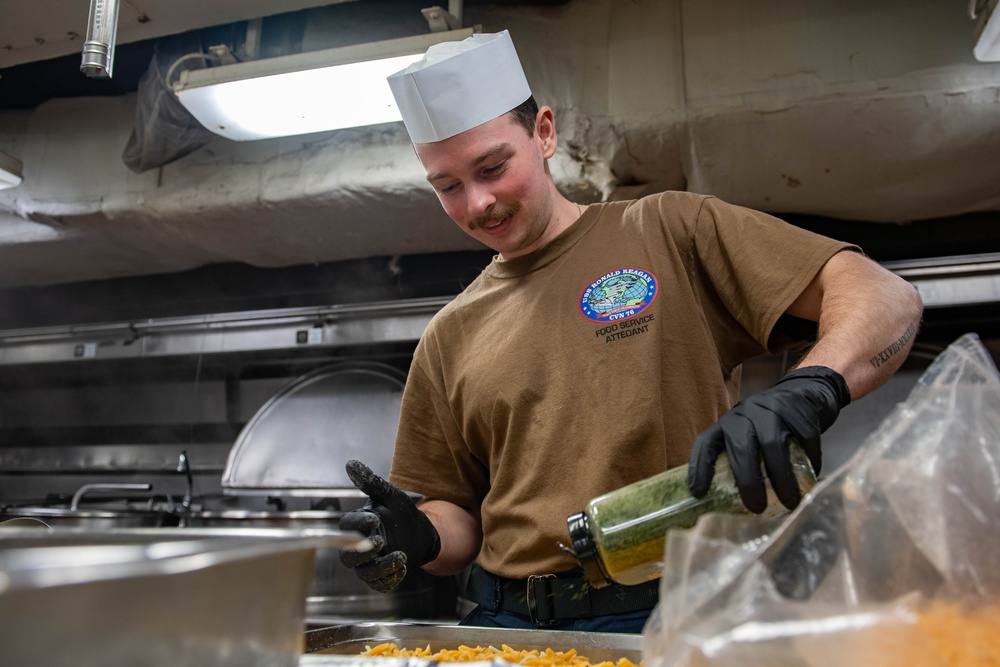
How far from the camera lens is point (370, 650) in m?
1.18

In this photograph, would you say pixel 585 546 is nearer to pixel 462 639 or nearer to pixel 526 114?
pixel 462 639

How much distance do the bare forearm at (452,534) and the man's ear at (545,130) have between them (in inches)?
36.4

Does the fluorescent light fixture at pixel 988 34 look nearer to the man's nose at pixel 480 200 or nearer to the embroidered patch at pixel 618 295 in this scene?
the embroidered patch at pixel 618 295

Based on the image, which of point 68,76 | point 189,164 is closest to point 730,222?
point 189,164

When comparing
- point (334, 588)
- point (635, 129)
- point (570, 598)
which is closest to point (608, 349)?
point (570, 598)

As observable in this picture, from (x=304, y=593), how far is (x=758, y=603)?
424mm

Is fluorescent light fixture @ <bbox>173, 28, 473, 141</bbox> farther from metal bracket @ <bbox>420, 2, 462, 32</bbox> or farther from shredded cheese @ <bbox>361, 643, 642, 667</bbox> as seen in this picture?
shredded cheese @ <bbox>361, 643, 642, 667</bbox>

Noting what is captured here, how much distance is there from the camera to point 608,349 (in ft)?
4.91

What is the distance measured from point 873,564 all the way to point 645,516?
0.28 meters

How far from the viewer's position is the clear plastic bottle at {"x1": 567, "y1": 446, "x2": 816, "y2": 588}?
2.97 ft

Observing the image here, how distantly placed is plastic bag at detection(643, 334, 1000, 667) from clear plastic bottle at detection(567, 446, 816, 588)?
0.16 meters

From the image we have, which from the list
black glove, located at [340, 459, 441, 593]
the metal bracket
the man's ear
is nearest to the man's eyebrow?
the man's ear

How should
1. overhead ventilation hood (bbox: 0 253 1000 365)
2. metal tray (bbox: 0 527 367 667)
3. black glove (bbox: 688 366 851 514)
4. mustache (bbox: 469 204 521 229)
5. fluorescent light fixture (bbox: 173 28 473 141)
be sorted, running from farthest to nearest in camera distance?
overhead ventilation hood (bbox: 0 253 1000 365) < fluorescent light fixture (bbox: 173 28 473 141) < mustache (bbox: 469 204 521 229) < black glove (bbox: 688 366 851 514) < metal tray (bbox: 0 527 367 667)

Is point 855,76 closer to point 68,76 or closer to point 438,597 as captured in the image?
point 438,597
